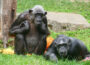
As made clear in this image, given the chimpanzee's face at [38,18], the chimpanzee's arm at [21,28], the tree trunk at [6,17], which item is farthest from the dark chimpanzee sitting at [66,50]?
the tree trunk at [6,17]

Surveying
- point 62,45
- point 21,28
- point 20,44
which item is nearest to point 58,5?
point 21,28

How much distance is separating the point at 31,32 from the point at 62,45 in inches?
41.8

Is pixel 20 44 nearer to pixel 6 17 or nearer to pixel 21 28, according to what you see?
pixel 21 28

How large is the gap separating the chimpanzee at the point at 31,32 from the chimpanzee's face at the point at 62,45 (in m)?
0.61

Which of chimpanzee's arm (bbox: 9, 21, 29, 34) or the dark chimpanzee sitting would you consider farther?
chimpanzee's arm (bbox: 9, 21, 29, 34)

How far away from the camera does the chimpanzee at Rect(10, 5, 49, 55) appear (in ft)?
21.3

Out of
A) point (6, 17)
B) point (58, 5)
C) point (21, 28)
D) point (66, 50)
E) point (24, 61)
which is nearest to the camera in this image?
point (24, 61)

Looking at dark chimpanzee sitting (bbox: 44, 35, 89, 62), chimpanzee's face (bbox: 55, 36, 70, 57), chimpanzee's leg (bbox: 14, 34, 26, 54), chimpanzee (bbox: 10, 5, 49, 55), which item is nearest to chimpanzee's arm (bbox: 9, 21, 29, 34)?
chimpanzee (bbox: 10, 5, 49, 55)

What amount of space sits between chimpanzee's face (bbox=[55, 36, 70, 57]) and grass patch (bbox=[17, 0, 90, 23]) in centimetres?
841

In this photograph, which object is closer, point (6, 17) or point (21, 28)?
point (21, 28)

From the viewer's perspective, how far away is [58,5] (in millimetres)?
15758

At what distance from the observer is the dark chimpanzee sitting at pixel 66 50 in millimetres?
6012

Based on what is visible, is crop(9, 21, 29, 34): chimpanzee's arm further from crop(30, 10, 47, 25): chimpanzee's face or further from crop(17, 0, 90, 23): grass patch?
crop(17, 0, 90, 23): grass patch

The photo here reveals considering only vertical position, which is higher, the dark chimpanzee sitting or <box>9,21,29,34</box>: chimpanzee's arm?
<box>9,21,29,34</box>: chimpanzee's arm
